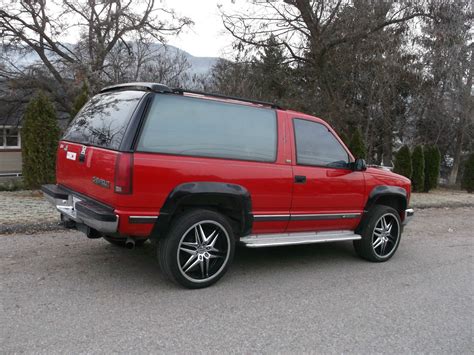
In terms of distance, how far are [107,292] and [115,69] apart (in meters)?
15.7

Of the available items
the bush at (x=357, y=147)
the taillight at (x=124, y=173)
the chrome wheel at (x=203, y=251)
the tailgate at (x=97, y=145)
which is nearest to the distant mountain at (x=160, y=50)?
the bush at (x=357, y=147)

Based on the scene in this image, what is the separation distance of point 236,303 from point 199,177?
1.26m

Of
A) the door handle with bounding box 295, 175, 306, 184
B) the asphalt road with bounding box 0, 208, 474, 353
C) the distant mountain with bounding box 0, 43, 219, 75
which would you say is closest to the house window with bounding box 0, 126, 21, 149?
the distant mountain with bounding box 0, 43, 219, 75

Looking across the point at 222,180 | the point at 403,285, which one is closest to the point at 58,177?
the point at 222,180

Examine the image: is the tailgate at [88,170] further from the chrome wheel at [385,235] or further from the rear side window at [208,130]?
the chrome wheel at [385,235]

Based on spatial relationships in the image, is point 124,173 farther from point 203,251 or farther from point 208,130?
point 203,251

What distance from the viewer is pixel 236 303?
13.4ft

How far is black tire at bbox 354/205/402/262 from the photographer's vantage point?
5688 mm

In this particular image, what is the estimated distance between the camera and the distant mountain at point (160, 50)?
787 inches

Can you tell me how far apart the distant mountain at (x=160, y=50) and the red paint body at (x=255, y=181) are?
17392 mm

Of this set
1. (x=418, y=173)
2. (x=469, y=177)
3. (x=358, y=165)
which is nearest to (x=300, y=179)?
(x=358, y=165)

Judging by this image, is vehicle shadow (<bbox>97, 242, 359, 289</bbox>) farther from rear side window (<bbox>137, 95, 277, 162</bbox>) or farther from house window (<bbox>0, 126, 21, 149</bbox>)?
house window (<bbox>0, 126, 21, 149</bbox>)

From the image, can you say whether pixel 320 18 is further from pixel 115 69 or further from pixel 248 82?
pixel 115 69

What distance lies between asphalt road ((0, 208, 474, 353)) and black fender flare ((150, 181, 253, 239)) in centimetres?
67
